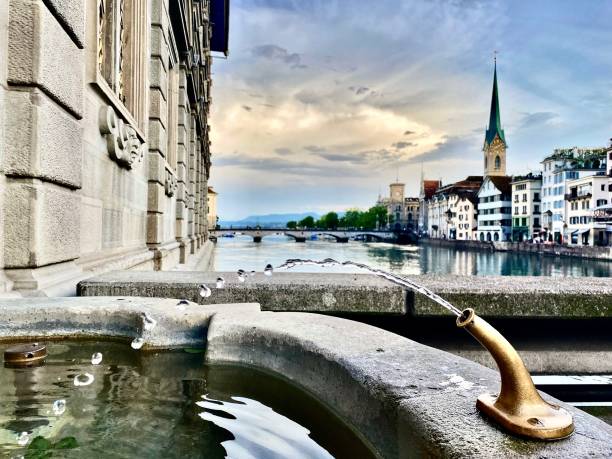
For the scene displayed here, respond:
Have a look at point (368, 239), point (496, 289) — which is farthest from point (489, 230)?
point (496, 289)

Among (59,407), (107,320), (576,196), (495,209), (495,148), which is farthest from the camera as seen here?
(495,148)

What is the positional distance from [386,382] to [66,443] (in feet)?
4.08

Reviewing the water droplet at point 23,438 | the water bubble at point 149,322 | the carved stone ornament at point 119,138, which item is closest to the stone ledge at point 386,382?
the water bubble at point 149,322

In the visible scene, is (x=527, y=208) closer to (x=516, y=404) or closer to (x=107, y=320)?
(x=107, y=320)

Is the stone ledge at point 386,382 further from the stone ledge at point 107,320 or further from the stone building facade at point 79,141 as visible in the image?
the stone building facade at point 79,141

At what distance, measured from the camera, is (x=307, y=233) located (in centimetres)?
11806

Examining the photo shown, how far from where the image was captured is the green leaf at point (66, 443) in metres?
1.85

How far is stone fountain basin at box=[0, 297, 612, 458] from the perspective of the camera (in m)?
1.41

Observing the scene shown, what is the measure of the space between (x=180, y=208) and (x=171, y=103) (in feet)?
9.99

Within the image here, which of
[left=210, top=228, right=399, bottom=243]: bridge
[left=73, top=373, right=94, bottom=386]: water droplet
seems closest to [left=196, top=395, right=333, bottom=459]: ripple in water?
→ [left=73, top=373, right=94, bottom=386]: water droplet

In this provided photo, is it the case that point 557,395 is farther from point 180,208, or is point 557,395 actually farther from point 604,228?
point 604,228

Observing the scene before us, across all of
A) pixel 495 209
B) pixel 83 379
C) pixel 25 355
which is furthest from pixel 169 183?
pixel 495 209

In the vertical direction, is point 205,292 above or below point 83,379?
above

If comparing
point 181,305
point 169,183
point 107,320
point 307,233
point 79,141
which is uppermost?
point 169,183
